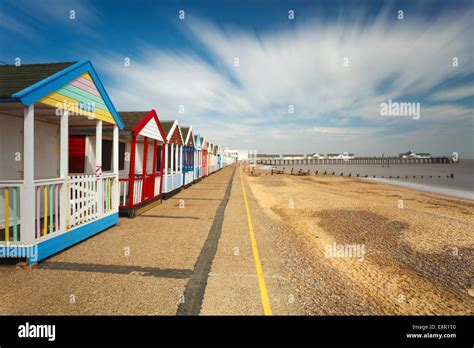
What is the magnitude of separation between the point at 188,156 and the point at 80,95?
14307 mm

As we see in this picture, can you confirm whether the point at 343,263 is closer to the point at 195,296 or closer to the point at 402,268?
the point at 402,268

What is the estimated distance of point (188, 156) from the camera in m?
20.1

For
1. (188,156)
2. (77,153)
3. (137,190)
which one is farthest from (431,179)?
(77,153)

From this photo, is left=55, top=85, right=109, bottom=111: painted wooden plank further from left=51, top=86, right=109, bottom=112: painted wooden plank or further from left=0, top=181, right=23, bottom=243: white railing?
left=0, top=181, right=23, bottom=243: white railing

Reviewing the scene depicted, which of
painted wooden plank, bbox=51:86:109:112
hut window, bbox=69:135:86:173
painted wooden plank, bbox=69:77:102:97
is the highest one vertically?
painted wooden plank, bbox=69:77:102:97

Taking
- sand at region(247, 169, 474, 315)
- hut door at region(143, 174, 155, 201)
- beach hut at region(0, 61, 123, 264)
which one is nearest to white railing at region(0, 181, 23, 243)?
beach hut at region(0, 61, 123, 264)

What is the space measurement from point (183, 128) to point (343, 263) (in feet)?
59.8

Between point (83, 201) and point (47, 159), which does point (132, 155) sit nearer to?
point (47, 159)

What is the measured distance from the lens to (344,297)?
380cm

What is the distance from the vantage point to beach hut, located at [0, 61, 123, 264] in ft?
14.4

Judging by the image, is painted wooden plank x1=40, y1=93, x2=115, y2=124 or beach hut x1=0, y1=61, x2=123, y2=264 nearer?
beach hut x1=0, y1=61, x2=123, y2=264

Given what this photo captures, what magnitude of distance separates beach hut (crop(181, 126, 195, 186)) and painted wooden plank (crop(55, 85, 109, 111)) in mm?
10847

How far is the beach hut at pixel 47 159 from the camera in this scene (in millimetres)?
4375
